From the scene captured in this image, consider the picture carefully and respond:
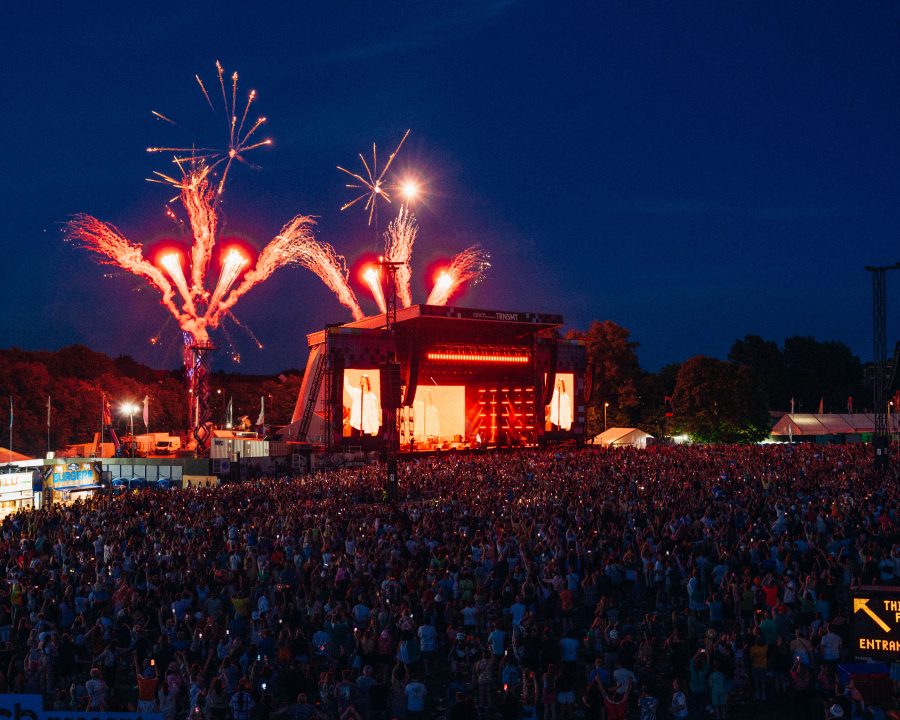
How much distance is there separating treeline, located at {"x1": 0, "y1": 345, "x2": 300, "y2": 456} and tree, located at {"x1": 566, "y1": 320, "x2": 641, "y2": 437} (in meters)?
37.4

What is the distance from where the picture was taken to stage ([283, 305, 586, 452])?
4344 centimetres

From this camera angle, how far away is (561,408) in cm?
4959

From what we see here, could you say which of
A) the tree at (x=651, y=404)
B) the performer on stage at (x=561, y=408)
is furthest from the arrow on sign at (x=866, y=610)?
the tree at (x=651, y=404)

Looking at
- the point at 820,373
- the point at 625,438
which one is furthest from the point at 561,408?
the point at 820,373

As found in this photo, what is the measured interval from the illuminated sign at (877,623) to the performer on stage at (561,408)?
40.1m

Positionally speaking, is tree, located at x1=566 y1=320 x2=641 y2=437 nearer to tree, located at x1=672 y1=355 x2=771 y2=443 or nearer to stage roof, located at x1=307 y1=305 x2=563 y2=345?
tree, located at x1=672 y1=355 x2=771 y2=443

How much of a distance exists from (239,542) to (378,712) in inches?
287

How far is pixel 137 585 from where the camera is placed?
1305 centimetres

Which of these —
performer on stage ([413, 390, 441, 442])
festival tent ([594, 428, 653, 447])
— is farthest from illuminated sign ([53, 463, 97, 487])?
festival tent ([594, 428, 653, 447])

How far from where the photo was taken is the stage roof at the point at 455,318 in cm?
4328

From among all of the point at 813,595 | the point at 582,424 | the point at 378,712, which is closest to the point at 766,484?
the point at 813,595

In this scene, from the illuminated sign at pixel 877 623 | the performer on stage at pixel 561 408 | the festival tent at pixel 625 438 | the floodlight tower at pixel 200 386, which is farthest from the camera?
the festival tent at pixel 625 438

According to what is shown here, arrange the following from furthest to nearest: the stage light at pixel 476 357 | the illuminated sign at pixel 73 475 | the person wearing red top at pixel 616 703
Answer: the stage light at pixel 476 357
the illuminated sign at pixel 73 475
the person wearing red top at pixel 616 703

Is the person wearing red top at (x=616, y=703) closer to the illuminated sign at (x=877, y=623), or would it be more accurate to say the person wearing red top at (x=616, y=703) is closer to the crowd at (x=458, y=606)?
the crowd at (x=458, y=606)
